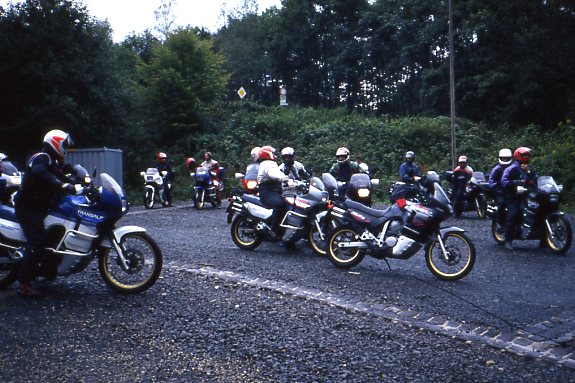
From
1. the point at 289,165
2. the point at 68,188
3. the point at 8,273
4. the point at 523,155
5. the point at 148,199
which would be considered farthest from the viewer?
the point at 148,199

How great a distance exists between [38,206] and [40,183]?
271 millimetres

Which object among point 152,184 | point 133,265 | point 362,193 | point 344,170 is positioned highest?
point 344,170

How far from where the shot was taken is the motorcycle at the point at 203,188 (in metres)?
22.8

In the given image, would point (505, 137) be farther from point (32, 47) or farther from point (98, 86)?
point (32, 47)

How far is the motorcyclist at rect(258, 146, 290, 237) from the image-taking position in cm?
1173

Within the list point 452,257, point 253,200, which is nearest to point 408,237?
point 452,257

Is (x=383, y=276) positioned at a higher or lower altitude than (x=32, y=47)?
lower

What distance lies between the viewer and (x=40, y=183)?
25.0 feet

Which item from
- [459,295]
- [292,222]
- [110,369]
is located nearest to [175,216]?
[292,222]

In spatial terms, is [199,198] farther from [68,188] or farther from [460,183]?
[68,188]

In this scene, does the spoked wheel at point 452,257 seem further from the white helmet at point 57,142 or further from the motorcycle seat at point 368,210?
the white helmet at point 57,142

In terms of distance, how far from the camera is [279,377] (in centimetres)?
513

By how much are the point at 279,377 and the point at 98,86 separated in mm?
27599

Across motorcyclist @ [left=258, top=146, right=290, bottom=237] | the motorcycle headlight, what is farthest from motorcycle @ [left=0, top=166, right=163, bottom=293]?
the motorcycle headlight
